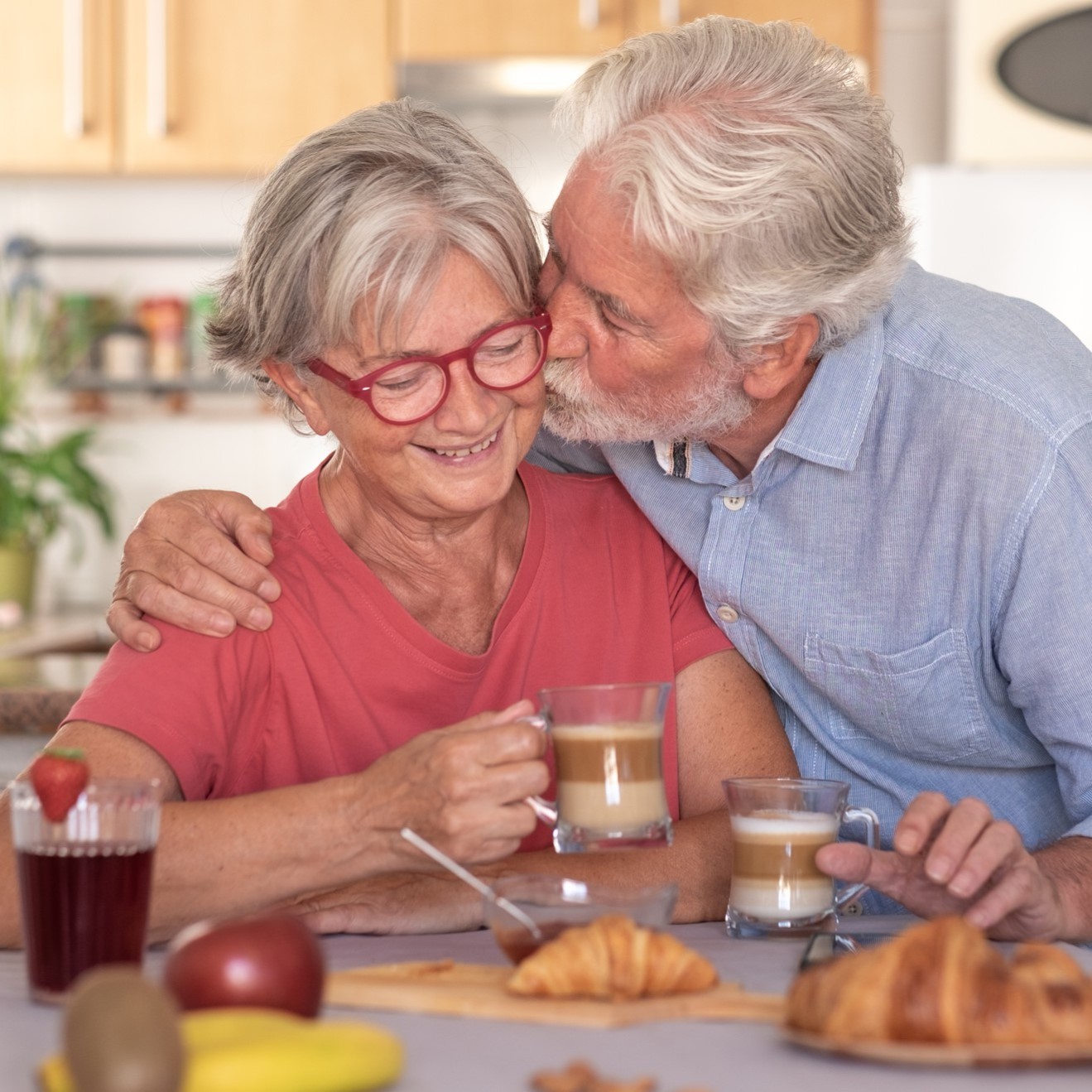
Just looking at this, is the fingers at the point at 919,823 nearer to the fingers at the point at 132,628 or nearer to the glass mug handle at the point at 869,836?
the glass mug handle at the point at 869,836

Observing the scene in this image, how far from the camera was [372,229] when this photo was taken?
1.51 meters

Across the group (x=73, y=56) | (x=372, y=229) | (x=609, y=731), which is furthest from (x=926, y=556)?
(x=73, y=56)

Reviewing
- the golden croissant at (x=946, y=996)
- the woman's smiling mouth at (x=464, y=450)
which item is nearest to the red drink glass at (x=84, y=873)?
the golden croissant at (x=946, y=996)

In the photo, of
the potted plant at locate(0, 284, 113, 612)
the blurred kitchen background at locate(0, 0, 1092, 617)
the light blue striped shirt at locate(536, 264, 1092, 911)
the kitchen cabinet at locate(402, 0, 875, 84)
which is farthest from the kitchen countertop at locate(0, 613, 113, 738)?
the kitchen cabinet at locate(402, 0, 875, 84)

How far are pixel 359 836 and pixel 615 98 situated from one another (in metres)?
0.86

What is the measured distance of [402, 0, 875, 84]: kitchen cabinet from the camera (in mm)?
3754

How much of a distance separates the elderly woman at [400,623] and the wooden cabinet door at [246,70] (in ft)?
7.55

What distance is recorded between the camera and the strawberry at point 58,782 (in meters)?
1.08

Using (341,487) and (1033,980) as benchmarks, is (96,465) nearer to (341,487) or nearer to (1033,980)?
(341,487)

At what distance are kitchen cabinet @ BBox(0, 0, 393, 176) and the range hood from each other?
0.13 meters

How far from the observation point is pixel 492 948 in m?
1.32

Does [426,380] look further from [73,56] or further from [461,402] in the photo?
[73,56]

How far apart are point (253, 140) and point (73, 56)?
50 centimetres

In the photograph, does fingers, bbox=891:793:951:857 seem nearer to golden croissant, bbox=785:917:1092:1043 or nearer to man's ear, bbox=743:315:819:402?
golden croissant, bbox=785:917:1092:1043
